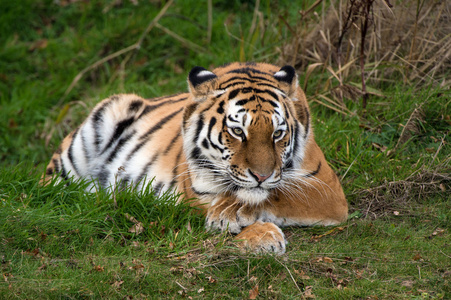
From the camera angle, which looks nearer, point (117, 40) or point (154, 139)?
point (154, 139)

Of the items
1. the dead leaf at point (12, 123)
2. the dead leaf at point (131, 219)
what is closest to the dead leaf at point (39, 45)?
the dead leaf at point (12, 123)

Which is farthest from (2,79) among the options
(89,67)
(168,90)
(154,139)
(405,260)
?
(405,260)

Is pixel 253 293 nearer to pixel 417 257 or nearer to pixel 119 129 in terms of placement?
pixel 417 257

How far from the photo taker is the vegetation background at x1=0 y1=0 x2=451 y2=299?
10.6 ft

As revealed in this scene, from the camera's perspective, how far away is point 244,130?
3.62 meters

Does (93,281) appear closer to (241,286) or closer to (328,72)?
(241,286)

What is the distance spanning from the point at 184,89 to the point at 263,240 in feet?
12.4

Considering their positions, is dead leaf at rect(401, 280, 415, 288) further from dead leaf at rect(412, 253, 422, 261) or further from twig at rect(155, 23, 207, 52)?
twig at rect(155, 23, 207, 52)

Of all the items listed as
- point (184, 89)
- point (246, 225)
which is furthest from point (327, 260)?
point (184, 89)

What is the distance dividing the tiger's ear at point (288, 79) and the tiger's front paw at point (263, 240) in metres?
1.05

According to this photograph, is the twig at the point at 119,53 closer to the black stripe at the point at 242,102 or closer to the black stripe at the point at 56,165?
the black stripe at the point at 56,165

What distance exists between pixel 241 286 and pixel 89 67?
16.5 ft

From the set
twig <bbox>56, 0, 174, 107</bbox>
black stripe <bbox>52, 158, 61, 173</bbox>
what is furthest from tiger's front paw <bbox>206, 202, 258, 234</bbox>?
twig <bbox>56, 0, 174, 107</bbox>

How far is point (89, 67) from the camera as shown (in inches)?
292
